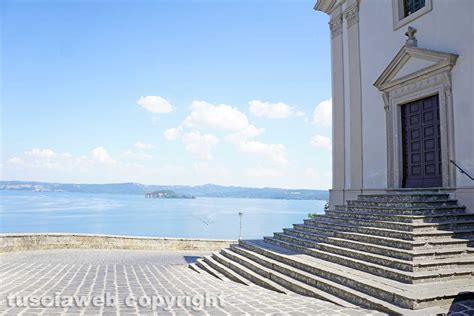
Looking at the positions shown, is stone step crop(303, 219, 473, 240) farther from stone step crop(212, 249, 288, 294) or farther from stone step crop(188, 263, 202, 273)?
stone step crop(188, 263, 202, 273)

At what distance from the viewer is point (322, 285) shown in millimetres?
6676

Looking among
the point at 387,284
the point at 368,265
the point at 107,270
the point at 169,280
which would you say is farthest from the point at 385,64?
the point at 107,270

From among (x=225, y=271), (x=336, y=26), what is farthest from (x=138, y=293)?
(x=336, y=26)

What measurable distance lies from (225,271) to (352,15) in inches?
338

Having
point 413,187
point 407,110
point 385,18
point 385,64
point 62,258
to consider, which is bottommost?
point 62,258

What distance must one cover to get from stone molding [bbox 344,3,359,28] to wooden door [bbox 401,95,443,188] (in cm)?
349

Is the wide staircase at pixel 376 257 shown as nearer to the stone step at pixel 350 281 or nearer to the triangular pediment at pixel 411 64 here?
the stone step at pixel 350 281

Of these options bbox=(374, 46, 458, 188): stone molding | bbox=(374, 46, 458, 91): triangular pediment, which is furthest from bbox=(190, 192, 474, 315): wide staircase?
bbox=(374, 46, 458, 91): triangular pediment

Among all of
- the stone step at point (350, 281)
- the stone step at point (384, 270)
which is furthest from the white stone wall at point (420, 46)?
the stone step at point (350, 281)

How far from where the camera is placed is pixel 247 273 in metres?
8.99

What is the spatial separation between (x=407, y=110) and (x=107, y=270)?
8.47m

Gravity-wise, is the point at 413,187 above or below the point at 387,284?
above

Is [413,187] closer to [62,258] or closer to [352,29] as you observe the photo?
[352,29]

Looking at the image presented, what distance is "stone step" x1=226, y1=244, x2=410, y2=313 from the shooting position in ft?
18.4
